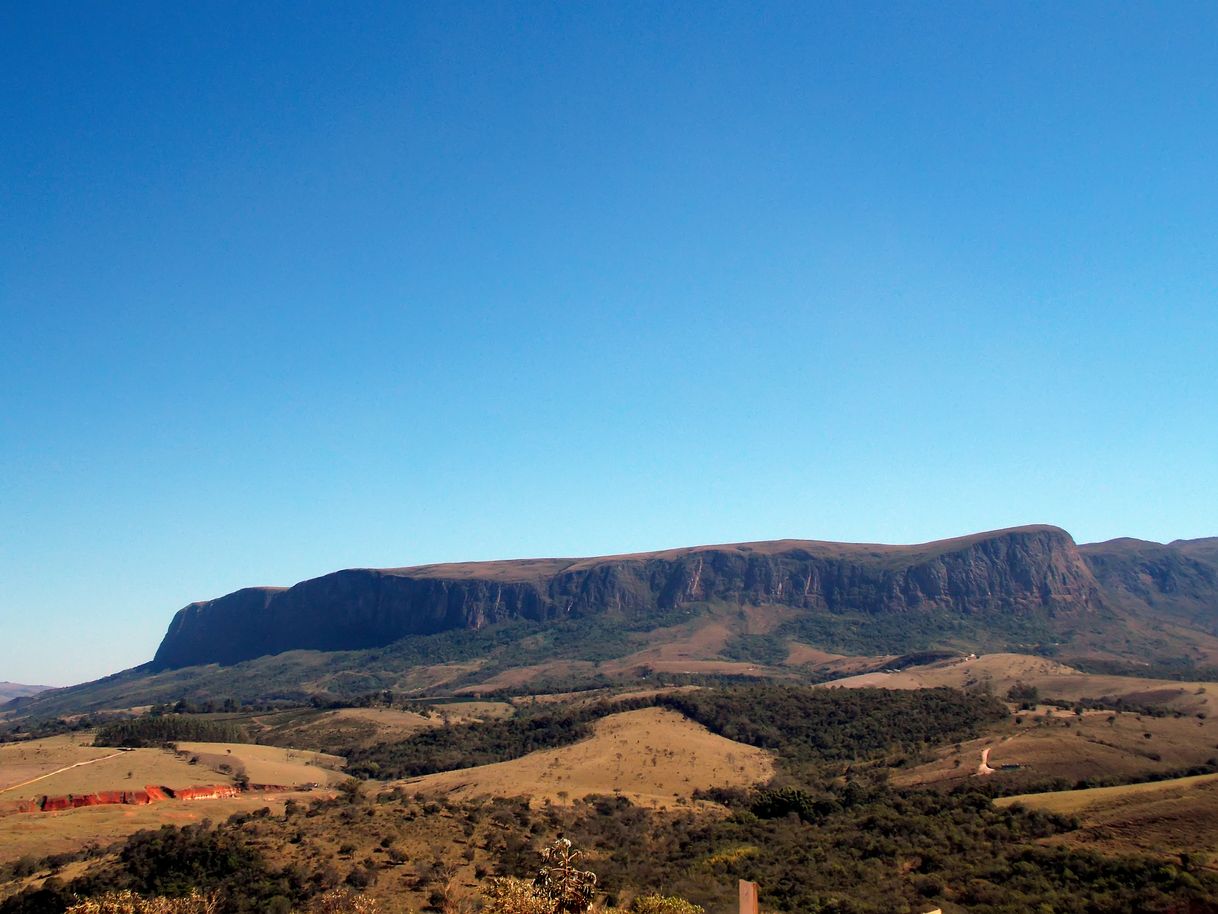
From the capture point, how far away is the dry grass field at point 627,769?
84.0m

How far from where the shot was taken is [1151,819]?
4753 cm

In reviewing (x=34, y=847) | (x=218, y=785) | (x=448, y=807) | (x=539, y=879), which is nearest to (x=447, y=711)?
(x=218, y=785)

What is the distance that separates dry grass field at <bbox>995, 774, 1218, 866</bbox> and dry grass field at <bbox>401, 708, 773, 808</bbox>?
35769 mm

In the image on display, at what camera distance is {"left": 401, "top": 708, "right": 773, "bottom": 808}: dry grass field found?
84.0m

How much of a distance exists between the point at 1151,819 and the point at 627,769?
183 ft

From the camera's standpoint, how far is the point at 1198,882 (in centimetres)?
3753

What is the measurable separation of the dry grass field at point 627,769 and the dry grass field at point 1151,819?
35769 millimetres

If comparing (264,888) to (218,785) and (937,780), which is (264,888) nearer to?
(218,785)

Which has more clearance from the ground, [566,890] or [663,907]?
[566,890]

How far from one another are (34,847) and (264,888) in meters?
17.3

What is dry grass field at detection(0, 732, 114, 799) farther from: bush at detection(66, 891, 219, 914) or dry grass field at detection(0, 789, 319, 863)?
bush at detection(66, 891, 219, 914)

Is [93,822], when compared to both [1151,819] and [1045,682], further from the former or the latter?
[1045,682]

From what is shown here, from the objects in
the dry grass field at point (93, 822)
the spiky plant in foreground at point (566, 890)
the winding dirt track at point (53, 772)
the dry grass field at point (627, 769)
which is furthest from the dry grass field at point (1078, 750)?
the winding dirt track at point (53, 772)

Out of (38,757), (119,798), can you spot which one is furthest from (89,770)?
(38,757)
